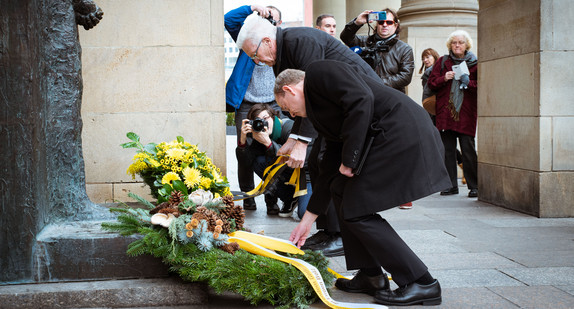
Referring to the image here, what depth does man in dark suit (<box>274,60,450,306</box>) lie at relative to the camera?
3543mm

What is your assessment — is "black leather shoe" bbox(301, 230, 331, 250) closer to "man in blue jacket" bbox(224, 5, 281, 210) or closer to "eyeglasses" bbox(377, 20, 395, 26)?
"man in blue jacket" bbox(224, 5, 281, 210)

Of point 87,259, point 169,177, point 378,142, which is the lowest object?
point 87,259

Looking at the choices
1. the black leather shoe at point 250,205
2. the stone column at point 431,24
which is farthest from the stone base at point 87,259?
the stone column at point 431,24

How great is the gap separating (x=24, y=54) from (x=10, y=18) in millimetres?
196

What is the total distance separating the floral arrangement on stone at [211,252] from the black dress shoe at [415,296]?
39cm

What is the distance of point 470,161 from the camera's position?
8.43 metres

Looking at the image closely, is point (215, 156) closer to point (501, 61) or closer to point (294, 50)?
Answer: point (294, 50)

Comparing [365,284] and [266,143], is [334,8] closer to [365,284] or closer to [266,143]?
[266,143]

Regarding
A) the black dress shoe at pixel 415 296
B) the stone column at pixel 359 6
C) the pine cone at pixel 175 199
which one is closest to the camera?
the black dress shoe at pixel 415 296

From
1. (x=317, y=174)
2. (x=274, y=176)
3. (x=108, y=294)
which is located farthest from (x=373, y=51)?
(x=108, y=294)

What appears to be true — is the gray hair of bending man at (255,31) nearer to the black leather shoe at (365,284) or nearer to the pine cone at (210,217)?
the pine cone at (210,217)

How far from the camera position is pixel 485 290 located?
395 centimetres

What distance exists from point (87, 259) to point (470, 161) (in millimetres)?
5646

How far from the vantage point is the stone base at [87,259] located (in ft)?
12.5
